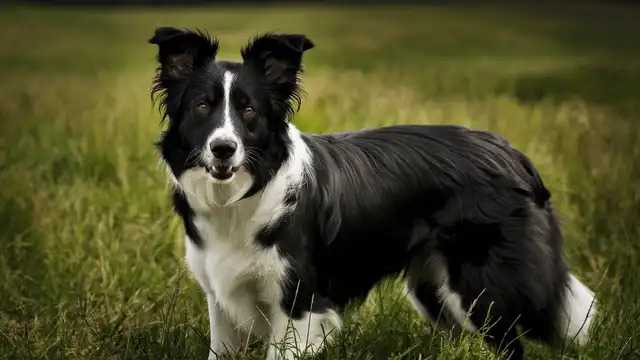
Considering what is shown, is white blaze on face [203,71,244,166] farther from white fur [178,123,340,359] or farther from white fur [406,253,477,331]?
white fur [406,253,477,331]

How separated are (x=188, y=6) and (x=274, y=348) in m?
21.8

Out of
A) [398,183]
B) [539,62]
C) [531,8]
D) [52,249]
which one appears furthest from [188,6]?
[398,183]

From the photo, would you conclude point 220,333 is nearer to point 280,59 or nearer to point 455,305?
point 455,305

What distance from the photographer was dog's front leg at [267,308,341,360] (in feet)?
13.1

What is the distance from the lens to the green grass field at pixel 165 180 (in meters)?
4.45


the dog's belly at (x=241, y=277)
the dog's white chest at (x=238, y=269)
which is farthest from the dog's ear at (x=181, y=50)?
the dog's belly at (x=241, y=277)

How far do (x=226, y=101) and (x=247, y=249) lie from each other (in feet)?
2.13

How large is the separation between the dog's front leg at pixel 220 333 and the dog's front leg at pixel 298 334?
0.89 ft

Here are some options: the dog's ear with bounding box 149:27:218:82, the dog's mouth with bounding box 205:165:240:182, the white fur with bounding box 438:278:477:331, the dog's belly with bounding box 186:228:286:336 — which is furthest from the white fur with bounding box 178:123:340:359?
the white fur with bounding box 438:278:477:331

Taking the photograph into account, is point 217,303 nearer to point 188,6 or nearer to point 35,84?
point 35,84

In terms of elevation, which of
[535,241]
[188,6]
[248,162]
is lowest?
[188,6]

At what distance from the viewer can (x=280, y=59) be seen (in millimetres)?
3986

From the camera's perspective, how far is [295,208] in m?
3.96

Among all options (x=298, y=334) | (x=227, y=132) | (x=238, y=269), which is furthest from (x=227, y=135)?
(x=298, y=334)
